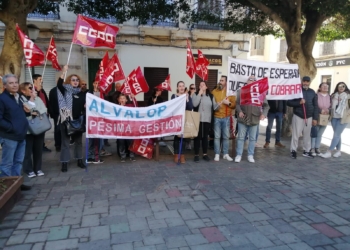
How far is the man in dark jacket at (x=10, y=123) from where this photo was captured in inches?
167

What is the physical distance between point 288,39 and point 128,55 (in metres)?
7.58

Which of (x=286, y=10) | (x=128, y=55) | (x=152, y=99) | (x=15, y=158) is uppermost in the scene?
(x=286, y=10)

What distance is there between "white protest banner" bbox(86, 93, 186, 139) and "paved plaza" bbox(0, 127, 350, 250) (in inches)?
A: 29.6

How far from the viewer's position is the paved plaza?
3.24m

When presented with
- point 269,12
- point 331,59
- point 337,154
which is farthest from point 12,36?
point 331,59

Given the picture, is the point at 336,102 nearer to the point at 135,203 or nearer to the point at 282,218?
the point at 282,218

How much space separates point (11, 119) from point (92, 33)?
2542 mm

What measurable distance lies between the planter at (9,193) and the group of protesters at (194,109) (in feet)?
1.00

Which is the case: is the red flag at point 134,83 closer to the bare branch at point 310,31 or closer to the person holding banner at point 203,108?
the person holding banner at point 203,108

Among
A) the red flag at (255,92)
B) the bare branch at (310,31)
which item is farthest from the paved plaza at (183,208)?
the bare branch at (310,31)

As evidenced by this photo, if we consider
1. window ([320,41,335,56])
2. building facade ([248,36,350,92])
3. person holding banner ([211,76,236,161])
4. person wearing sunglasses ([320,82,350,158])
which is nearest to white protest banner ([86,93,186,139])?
person holding banner ([211,76,236,161])

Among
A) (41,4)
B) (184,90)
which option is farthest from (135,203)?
(41,4)

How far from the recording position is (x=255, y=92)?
20.9 ft

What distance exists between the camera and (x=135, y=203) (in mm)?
4238
